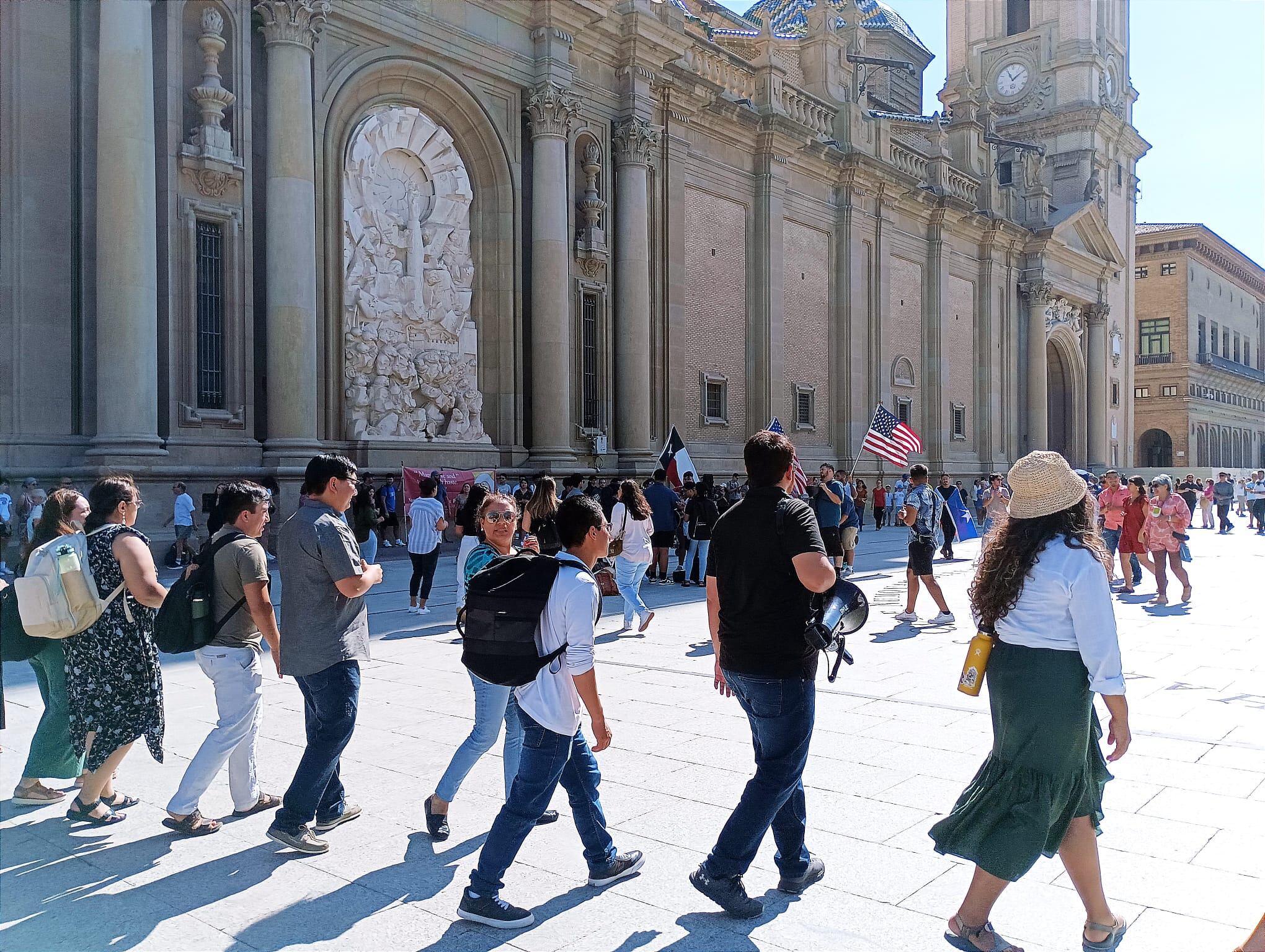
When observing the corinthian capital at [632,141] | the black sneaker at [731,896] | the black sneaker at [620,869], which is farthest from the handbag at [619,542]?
the corinthian capital at [632,141]

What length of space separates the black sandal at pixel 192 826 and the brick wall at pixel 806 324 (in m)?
27.2

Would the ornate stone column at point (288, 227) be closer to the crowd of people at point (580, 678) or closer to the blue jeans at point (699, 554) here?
the blue jeans at point (699, 554)

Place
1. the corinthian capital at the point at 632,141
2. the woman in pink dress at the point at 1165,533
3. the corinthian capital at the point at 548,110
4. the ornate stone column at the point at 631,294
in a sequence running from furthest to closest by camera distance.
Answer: the ornate stone column at the point at 631,294 → the corinthian capital at the point at 632,141 → the corinthian capital at the point at 548,110 → the woman in pink dress at the point at 1165,533

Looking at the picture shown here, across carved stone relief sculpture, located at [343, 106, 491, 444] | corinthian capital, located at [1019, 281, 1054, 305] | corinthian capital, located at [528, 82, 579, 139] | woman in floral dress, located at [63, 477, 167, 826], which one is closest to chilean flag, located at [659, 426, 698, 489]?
carved stone relief sculpture, located at [343, 106, 491, 444]

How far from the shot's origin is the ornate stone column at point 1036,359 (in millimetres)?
47219

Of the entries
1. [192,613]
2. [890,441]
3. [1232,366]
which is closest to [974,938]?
[192,613]

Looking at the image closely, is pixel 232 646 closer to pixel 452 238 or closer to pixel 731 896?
pixel 731 896

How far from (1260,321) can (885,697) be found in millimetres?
99433

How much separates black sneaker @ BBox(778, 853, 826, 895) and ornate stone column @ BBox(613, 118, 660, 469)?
20.4 meters

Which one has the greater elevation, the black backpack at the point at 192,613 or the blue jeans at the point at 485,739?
the black backpack at the point at 192,613

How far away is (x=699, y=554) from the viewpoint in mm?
16875

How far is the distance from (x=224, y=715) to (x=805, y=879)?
3.12 metres

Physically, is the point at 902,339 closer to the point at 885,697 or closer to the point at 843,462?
the point at 843,462

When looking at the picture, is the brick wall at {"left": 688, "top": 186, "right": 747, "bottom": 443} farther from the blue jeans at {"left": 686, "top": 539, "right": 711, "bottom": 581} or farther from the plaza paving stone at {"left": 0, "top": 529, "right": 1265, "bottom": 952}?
the plaza paving stone at {"left": 0, "top": 529, "right": 1265, "bottom": 952}
